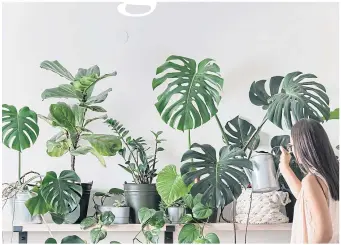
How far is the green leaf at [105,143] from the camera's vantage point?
2.13 metres

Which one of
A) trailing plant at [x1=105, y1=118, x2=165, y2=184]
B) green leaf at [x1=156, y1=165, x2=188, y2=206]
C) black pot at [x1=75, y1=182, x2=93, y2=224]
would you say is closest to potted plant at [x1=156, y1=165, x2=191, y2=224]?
green leaf at [x1=156, y1=165, x2=188, y2=206]

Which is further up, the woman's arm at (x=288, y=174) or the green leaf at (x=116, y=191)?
the woman's arm at (x=288, y=174)

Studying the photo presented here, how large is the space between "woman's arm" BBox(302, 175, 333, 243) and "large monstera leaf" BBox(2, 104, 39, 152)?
1.18 m

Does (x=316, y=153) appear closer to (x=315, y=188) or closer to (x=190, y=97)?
(x=315, y=188)

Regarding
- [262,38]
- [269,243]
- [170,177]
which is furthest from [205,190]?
[262,38]

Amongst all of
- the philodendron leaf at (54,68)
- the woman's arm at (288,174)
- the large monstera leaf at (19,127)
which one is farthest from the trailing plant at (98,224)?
the woman's arm at (288,174)

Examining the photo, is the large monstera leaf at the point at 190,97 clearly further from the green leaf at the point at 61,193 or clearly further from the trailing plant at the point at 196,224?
the green leaf at the point at 61,193

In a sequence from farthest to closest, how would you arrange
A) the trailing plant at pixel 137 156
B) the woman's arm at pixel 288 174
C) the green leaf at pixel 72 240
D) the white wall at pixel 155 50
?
the white wall at pixel 155 50 < the trailing plant at pixel 137 156 < the green leaf at pixel 72 240 < the woman's arm at pixel 288 174

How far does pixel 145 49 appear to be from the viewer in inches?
97.0

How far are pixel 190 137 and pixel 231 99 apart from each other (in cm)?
28

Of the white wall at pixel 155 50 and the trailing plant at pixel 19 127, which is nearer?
the trailing plant at pixel 19 127

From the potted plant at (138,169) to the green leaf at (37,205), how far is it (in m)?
0.37

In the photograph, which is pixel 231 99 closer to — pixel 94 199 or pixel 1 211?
pixel 94 199

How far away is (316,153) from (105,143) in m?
0.88
